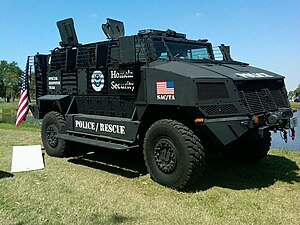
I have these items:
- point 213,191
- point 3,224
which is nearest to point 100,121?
point 213,191

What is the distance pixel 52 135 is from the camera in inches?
310

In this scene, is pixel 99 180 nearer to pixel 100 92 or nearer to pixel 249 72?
pixel 100 92

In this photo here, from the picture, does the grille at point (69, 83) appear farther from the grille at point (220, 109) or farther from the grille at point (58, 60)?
the grille at point (220, 109)

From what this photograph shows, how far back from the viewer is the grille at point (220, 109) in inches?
189

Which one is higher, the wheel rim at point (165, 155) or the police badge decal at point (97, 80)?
the police badge decal at point (97, 80)

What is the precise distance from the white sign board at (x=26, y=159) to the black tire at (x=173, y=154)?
2.43m

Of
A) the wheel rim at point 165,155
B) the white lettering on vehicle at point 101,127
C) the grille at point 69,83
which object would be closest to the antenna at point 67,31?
the grille at point 69,83

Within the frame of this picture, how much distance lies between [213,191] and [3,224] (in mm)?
2797

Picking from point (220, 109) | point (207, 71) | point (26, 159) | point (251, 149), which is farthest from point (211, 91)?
point (26, 159)

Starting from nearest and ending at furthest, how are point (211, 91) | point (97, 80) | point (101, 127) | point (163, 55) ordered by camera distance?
point (211, 91) < point (163, 55) < point (101, 127) < point (97, 80)

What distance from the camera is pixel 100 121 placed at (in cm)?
662

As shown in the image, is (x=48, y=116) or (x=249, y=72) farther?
(x=48, y=116)

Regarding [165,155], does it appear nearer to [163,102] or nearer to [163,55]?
[163,102]

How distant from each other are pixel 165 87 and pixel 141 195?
1.58 metres
